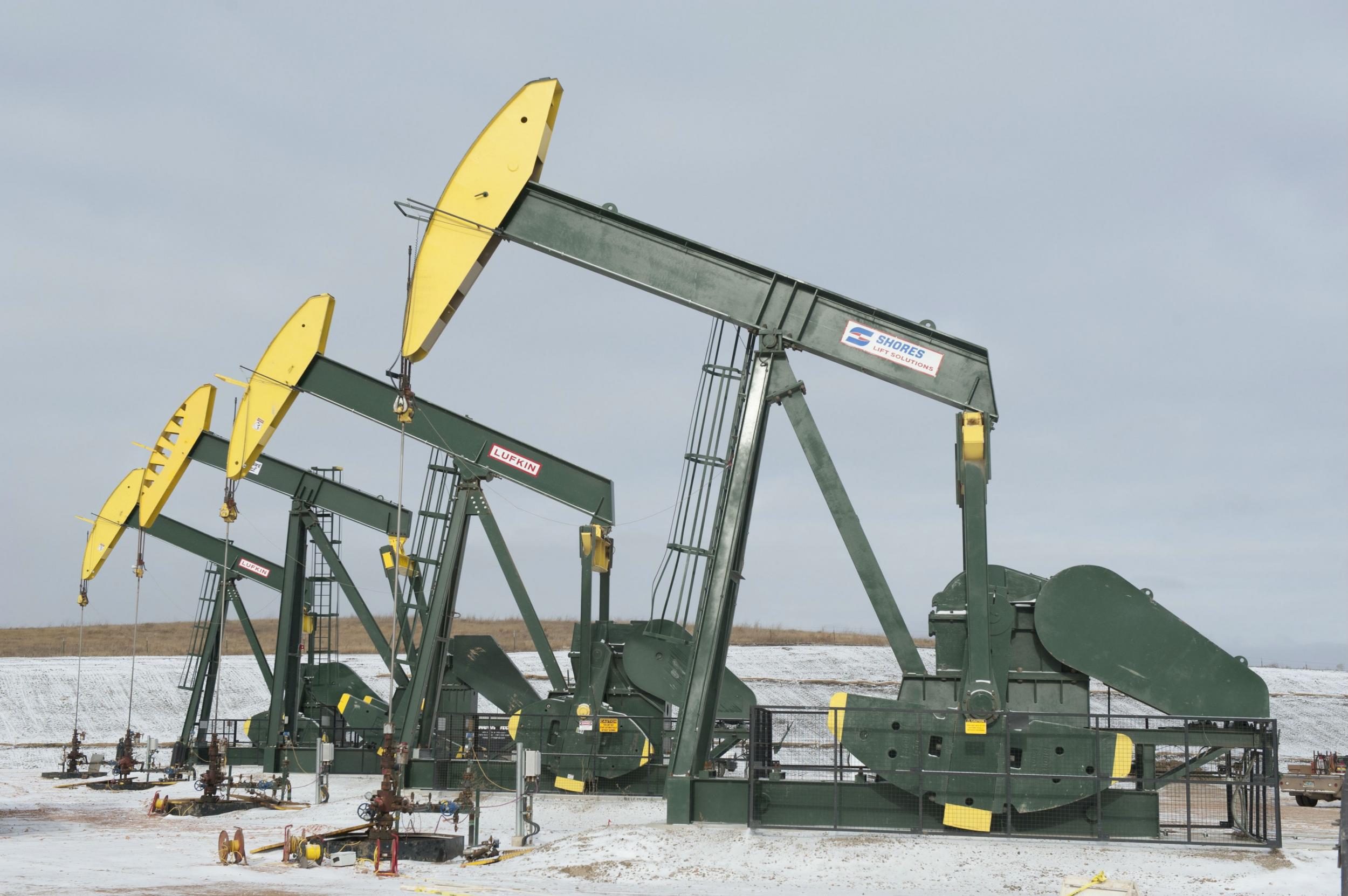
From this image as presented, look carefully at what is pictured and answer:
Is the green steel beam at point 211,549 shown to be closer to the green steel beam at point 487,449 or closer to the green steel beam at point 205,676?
the green steel beam at point 205,676

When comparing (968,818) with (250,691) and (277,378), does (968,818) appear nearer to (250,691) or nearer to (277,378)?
(277,378)

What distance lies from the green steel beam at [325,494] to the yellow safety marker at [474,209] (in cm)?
871

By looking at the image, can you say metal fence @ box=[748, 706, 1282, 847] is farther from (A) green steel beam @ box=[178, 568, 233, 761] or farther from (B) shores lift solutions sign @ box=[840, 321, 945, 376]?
(A) green steel beam @ box=[178, 568, 233, 761]

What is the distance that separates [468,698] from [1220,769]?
43.6 feet

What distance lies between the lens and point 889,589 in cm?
1257

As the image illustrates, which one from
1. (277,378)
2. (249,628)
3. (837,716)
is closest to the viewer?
(837,716)

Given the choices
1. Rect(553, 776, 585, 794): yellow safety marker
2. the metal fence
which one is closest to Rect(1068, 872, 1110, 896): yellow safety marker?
the metal fence

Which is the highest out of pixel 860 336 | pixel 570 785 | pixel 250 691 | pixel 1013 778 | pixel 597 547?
pixel 860 336

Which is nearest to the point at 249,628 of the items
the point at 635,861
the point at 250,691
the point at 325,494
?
the point at 325,494

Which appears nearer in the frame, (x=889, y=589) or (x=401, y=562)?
(x=889, y=589)

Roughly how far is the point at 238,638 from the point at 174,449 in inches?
1250

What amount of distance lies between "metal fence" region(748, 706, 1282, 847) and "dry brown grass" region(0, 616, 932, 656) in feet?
113

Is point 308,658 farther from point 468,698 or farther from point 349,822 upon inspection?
point 349,822

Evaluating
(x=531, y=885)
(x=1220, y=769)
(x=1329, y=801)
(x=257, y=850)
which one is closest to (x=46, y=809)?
(x=257, y=850)
